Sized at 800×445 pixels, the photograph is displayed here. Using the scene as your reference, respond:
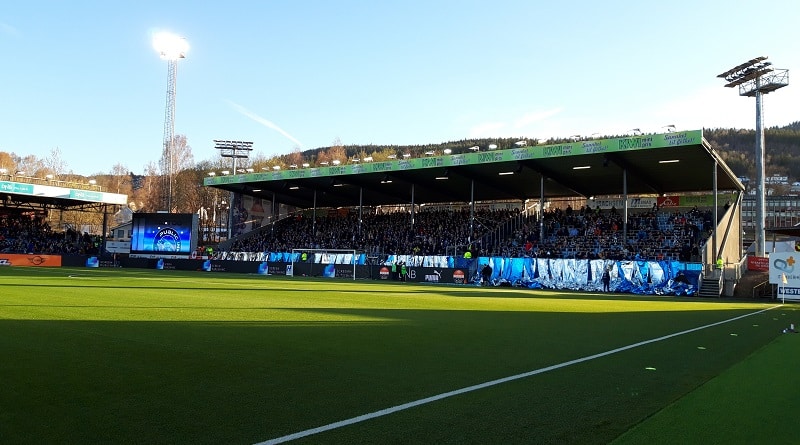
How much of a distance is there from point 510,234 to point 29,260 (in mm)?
39582

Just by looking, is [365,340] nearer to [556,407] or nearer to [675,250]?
[556,407]

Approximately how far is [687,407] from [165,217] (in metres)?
50.3

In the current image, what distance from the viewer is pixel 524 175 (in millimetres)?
42844

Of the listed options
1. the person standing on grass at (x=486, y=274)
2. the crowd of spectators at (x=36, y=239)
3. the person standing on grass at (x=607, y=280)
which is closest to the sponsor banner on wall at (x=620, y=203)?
the person standing on grass at (x=607, y=280)

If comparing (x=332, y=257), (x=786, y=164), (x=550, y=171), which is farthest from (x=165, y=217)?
(x=786, y=164)

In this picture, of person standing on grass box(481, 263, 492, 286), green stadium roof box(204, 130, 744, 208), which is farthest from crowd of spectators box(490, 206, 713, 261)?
person standing on grass box(481, 263, 492, 286)

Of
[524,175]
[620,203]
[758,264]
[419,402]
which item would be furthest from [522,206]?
[419,402]

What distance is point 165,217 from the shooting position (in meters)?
49.9

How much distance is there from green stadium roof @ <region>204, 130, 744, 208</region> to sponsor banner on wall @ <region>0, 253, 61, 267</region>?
14.5 meters

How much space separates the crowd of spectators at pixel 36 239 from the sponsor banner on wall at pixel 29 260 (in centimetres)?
375

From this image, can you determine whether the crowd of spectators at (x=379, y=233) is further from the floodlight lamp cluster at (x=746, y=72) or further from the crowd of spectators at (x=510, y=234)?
the floodlight lamp cluster at (x=746, y=72)

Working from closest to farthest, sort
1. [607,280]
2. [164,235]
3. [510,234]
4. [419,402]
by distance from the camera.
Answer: [419,402] < [607,280] < [510,234] < [164,235]

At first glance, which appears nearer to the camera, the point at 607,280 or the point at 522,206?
the point at 607,280

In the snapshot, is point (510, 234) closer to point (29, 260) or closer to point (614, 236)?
point (614, 236)
